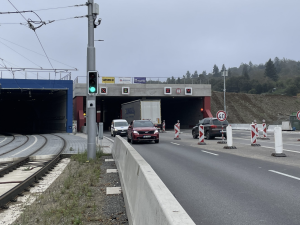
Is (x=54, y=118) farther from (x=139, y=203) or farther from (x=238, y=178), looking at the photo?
(x=139, y=203)

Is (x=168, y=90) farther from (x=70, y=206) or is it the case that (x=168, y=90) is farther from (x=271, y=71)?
(x=271, y=71)

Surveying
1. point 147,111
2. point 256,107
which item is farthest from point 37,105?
point 256,107

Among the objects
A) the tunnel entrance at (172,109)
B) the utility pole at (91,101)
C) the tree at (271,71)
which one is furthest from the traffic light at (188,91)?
→ the tree at (271,71)

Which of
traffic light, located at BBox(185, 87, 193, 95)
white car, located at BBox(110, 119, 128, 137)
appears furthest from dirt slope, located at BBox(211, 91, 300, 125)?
white car, located at BBox(110, 119, 128, 137)

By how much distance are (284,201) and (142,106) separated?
3051 centimetres

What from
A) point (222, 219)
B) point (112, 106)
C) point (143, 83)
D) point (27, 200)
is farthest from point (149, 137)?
point (112, 106)

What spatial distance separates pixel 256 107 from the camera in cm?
8469

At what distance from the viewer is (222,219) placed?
17.6ft

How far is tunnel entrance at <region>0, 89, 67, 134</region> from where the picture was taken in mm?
45938

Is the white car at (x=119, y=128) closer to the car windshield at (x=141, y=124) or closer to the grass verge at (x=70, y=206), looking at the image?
the car windshield at (x=141, y=124)

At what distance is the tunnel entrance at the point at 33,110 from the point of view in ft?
A: 151

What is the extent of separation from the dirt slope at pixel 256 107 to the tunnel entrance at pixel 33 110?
35.5m

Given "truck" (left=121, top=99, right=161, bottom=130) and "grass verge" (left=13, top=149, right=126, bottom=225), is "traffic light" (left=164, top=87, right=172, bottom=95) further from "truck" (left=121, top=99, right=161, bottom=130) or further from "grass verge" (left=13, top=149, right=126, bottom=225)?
"grass verge" (left=13, top=149, right=126, bottom=225)

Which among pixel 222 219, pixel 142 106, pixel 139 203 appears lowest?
pixel 222 219
